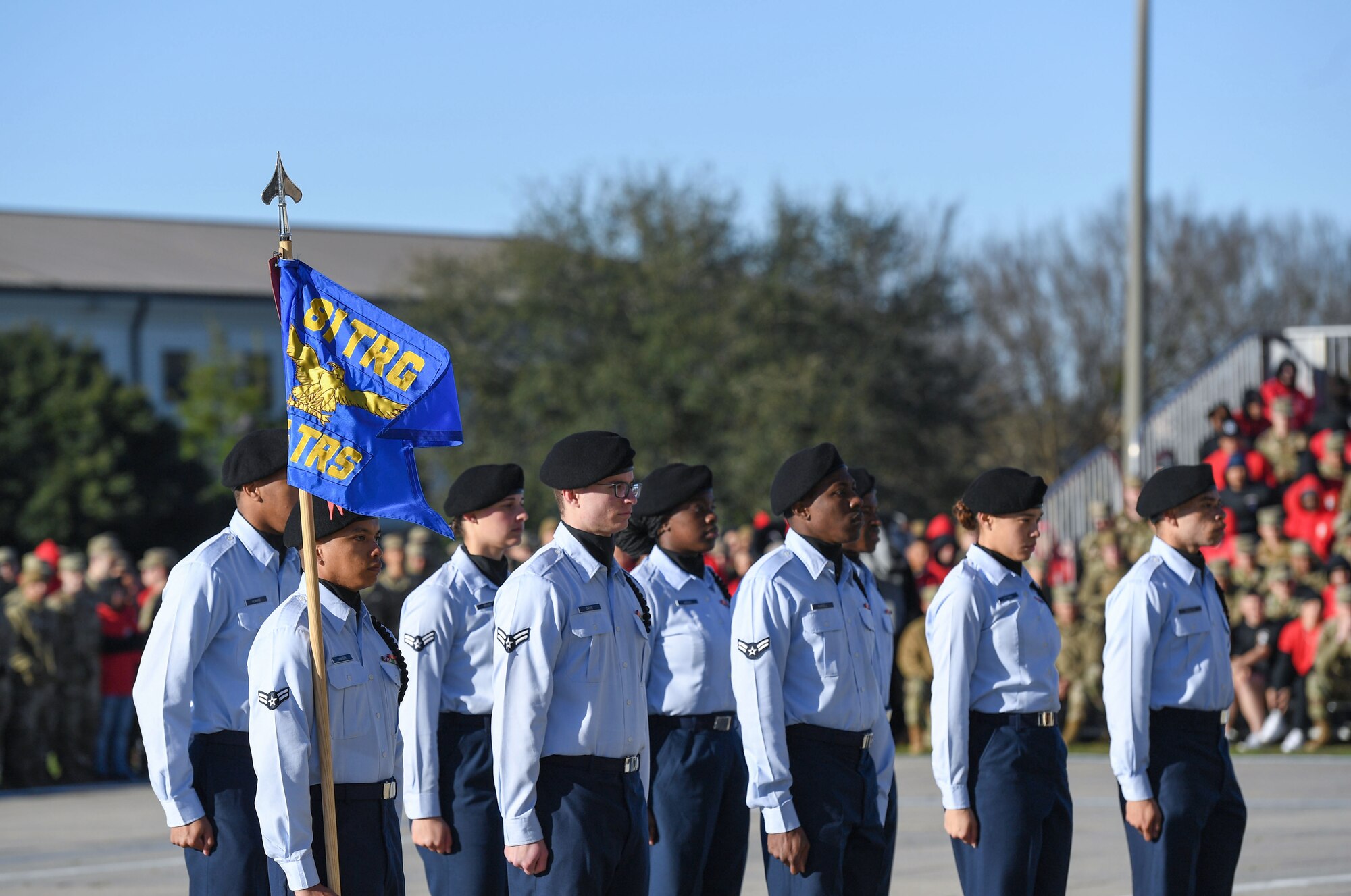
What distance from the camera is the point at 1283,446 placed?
Result: 65.3 feet

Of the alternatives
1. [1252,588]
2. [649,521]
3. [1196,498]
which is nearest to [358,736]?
[649,521]

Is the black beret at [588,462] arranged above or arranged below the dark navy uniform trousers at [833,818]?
above

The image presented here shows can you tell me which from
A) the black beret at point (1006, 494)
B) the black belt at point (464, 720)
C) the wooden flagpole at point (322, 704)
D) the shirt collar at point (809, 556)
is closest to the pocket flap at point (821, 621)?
the shirt collar at point (809, 556)

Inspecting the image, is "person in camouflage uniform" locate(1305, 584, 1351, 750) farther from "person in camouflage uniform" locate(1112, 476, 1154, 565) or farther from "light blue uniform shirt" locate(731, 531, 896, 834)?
"light blue uniform shirt" locate(731, 531, 896, 834)

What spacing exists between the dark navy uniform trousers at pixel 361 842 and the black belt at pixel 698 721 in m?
2.39

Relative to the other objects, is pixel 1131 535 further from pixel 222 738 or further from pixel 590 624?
pixel 222 738

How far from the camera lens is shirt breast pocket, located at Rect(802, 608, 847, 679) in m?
6.57

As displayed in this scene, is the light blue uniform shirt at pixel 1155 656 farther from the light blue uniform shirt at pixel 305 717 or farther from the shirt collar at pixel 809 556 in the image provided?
the light blue uniform shirt at pixel 305 717

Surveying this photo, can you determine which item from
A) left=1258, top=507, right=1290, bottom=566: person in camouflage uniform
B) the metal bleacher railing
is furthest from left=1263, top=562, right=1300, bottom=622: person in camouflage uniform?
the metal bleacher railing

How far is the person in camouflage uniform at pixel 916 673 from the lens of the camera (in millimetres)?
17562

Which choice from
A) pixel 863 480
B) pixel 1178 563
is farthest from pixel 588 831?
pixel 863 480

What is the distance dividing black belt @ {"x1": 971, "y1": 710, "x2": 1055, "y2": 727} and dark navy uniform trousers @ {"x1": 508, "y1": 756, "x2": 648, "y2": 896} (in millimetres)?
1600

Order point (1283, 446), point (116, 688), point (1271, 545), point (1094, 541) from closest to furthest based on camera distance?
point (116, 688)
point (1271, 545)
point (1094, 541)
point (1283, 446)

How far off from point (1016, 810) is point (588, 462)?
2.09 m
